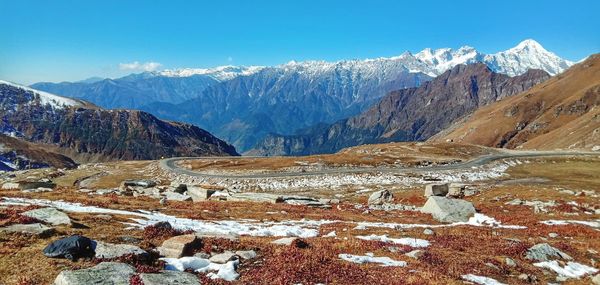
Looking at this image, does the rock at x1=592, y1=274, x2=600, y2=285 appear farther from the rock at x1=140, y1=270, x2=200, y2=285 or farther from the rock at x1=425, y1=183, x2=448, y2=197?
the rock at x1=425, y1=183, x2=448, y2=197

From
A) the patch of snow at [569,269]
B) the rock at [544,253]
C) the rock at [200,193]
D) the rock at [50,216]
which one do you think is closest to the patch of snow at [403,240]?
the rock at [544,253]

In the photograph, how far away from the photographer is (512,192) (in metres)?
61.7

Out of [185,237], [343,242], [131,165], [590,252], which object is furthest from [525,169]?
[131,165]

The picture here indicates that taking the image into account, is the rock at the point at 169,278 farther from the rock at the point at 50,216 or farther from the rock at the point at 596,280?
the rock at the point at 596,280

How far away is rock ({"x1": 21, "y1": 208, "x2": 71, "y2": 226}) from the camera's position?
23.5 m

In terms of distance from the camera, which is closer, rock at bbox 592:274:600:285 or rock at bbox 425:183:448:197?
rock at bbox 592:274:600:285

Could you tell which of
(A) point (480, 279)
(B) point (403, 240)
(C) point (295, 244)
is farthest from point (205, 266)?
(B) point (403, 240)

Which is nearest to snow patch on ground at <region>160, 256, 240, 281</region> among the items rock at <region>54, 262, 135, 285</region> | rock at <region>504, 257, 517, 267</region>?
rock at <region>54, 262, 135, 285</region>

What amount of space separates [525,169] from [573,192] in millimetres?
47497

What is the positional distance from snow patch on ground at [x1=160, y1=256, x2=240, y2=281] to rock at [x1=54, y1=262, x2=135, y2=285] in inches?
80.2

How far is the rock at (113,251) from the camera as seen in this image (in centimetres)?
1692

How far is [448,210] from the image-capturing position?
Result: 1551 inches

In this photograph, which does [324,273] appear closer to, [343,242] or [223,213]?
[343,242]

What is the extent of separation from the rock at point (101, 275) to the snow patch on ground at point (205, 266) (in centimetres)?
204
